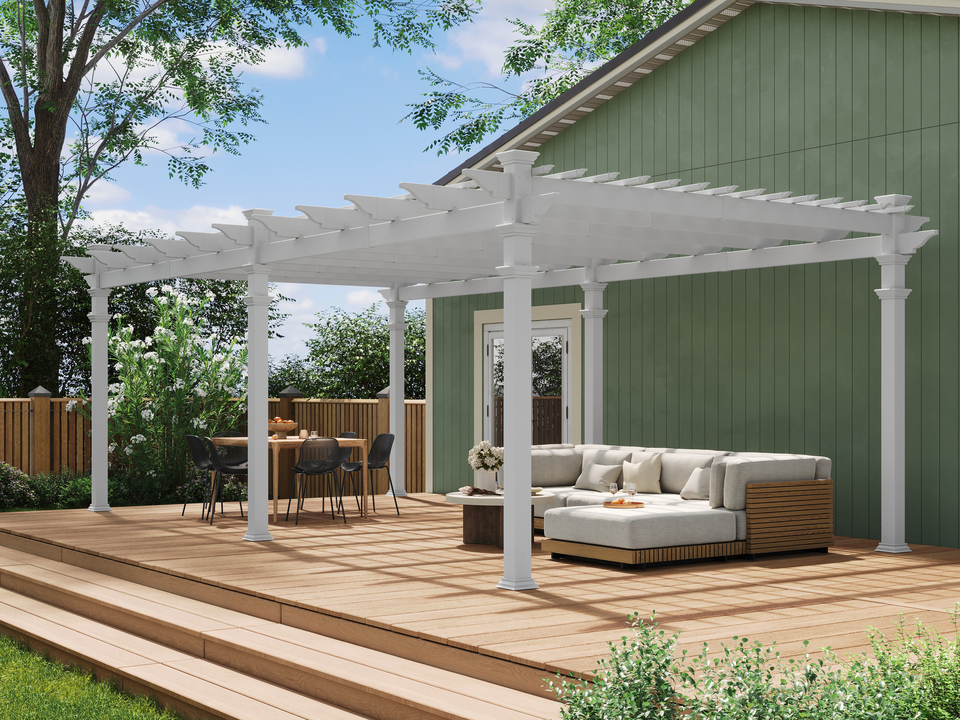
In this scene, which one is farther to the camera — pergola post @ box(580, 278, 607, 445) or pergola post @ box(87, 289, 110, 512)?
pergola post @ box(87, 289, 110, 512)

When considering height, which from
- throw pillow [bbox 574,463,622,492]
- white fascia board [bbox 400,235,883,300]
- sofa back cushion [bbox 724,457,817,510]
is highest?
white fascia board [bbox 400,235,883,300]

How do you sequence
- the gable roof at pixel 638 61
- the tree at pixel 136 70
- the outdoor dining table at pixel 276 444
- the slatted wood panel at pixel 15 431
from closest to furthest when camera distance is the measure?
the gable roof at pixel 638 61 → the outdoor dining table at pixel 276 444 → the slatted wood panel at pixel 15 431 → the tree at pixel 136 70

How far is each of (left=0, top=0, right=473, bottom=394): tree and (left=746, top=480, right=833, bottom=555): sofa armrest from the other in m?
13.6

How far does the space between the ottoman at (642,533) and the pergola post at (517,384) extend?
1.14m

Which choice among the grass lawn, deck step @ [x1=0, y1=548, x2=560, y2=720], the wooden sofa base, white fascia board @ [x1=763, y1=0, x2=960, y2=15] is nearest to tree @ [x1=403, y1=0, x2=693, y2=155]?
white fascia board @ [x1=763, y1=0, x2=960, y2=15]

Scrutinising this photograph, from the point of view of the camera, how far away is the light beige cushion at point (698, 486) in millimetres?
8617

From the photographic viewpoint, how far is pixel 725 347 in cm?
1031

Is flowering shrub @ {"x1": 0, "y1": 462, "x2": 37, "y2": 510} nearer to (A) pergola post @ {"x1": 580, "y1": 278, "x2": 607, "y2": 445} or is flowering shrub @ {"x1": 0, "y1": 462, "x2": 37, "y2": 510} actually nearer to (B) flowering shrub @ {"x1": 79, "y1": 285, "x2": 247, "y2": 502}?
(B) flowering shrub @ {"x1": 79, "y1": 285, "x2": 247, "y2": 502}

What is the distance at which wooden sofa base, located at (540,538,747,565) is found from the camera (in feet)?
24.5

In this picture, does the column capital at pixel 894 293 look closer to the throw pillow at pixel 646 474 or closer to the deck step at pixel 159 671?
the throw pillow at pixel 646 474

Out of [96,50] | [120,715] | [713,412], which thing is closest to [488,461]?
[713,412]

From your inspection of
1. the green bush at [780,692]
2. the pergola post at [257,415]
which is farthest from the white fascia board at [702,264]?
Result: the green bush at [780,692]

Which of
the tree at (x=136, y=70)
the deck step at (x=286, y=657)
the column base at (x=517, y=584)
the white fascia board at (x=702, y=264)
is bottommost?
the deck step at (x=286, y=657)

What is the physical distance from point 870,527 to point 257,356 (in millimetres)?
5343
